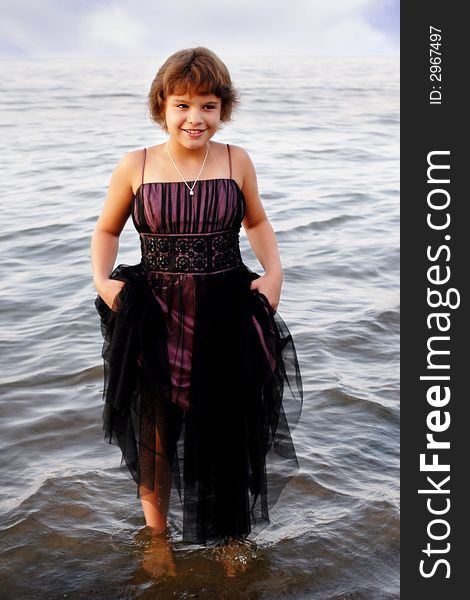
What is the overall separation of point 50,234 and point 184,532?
210 inches

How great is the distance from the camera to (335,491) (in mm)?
4027

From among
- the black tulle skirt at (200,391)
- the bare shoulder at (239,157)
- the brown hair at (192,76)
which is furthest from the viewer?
the bare shoulder at (239,157)

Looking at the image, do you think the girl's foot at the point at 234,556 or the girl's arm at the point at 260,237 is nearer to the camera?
the girl's arm at the point at 260,237

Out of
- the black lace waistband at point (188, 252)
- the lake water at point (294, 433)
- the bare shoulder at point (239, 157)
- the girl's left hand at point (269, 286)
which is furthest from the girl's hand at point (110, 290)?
the lake water at point (294, 433)

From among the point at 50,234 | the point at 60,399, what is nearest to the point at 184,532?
the point at 60,399

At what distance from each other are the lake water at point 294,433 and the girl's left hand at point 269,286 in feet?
3.47

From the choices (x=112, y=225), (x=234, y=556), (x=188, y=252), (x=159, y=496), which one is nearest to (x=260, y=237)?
(x=188, y=252)

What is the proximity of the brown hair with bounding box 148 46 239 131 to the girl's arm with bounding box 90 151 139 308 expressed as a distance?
26cm

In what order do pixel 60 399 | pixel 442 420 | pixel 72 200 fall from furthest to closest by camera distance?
pixel 72 200, pixel 60 399, pixel 442 420

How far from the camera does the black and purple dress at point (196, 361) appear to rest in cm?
305

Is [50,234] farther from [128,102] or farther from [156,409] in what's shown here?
[128,102]

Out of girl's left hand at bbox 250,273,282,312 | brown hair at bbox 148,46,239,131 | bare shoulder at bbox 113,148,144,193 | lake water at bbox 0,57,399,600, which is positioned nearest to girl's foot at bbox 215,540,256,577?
lake water at bbox 0,57,399,600

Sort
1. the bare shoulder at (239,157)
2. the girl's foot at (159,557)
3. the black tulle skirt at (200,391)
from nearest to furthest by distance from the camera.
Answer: the black tulle skirt at (200,391)
the bare shoulder at (239,157)
the girl's foot at (159,557)

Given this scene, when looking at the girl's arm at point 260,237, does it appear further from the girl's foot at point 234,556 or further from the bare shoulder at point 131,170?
the girl's foot at point 234,556
